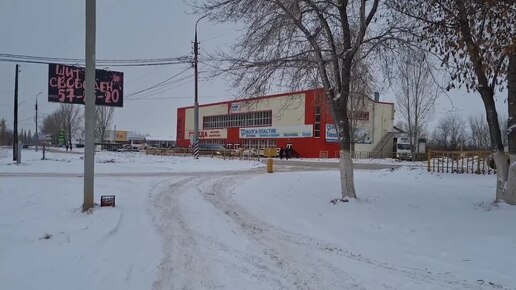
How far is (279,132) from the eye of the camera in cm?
6325

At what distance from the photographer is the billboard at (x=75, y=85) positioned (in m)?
15.2

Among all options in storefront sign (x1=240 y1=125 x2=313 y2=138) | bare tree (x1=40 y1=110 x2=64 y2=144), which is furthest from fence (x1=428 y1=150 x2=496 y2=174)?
bare tree (x1=40 y1=110 x2=64 y2=144)

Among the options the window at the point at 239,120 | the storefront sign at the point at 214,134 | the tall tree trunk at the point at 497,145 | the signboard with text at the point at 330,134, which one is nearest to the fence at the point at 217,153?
the signboard with text at the point at 330,134

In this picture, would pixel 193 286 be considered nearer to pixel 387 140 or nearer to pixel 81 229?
pixel 81 229

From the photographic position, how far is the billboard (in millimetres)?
15195

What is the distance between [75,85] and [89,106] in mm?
4436

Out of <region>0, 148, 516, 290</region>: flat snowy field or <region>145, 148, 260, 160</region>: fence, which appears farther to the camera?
<region>145, 148, 260, 160</region>: fence

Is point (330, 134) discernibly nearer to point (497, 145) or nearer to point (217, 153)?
point (217, 153)

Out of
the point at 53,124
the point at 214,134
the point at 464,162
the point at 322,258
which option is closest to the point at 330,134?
the point at 214,134

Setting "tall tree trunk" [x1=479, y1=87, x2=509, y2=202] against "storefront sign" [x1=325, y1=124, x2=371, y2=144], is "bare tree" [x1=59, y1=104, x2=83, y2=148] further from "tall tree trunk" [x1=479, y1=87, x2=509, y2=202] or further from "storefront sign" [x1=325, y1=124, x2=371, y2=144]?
"tall tree trunk" [x1=479, y1=87, x2=509, y2=202]

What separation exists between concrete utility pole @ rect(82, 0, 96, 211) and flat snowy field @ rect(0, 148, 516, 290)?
55 centimetres

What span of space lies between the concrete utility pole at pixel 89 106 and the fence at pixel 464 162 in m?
17.4

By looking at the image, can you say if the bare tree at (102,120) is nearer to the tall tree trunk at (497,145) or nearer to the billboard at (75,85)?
the billboard at (75,85)

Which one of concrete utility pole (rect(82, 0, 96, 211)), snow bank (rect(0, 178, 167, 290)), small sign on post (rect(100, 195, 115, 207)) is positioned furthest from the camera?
small sign on post (rect(100, 195, 115, 207))
